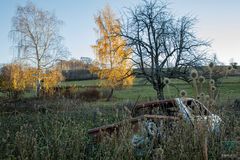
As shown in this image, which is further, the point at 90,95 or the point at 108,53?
the point at 108,53

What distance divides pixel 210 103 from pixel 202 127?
15.4 inches

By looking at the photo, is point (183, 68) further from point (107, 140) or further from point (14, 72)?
point (107, 140)

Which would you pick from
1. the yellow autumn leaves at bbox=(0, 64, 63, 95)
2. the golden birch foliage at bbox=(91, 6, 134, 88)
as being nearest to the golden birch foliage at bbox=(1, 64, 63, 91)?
the yellow autumn leaves at bbox=(0, 64, 63, 95)

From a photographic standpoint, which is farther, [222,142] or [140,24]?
[140,24]

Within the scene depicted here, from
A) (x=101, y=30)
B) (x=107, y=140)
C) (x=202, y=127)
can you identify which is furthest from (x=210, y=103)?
(x=101, y=30)

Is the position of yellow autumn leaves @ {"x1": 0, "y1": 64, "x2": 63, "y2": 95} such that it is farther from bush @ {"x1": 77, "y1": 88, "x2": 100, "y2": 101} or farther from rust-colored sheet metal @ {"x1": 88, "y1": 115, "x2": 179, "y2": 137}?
rust-colored sheet metal @ {"x1": 88, "y1": 115, "x2": 179, "y2": 137}

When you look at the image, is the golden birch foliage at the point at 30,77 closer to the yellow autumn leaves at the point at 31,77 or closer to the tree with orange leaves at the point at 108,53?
the yellow autumn leaves at the point at 31,77

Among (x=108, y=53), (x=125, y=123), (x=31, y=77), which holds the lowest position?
(x=125, y=123)

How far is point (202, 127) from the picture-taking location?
3010mm

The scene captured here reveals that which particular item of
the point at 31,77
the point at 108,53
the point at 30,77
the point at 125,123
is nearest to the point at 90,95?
the point at 108,53

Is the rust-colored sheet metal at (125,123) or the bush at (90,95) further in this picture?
the bush at (90,95)

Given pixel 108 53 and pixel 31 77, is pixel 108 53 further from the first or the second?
pixel 31 77

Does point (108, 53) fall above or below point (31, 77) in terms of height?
above

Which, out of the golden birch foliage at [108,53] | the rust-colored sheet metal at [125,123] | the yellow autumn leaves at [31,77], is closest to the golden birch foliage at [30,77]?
the yellow autumn leaves at [31,77]
